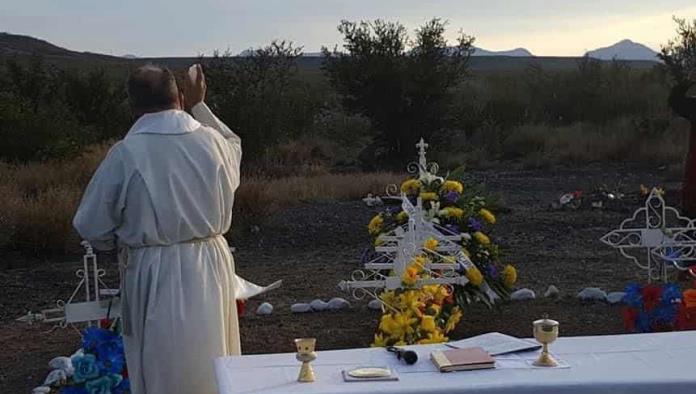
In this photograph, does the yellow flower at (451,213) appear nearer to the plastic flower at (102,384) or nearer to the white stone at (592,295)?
the white stone at (592,295)

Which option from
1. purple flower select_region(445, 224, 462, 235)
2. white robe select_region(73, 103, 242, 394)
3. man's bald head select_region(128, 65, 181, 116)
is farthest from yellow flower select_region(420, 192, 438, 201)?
man's bald head select_region(128, 65, 181, 116)

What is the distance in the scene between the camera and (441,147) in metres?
20.8

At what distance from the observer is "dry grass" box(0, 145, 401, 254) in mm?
10570

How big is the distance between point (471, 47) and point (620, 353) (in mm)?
17753

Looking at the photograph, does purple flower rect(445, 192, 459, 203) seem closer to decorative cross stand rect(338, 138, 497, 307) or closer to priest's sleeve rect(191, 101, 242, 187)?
decorative cross stand rect(338, 138, 497, 307)

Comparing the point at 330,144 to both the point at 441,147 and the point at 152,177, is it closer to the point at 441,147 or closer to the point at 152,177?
the point at 441,147

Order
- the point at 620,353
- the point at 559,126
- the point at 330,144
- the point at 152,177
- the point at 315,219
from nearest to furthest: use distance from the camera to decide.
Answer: the point at 620,353 → the point at 152,177 → the point at 315,219 → the point at 330,144 → the point at 559,126

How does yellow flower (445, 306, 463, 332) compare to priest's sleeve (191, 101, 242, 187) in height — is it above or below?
below

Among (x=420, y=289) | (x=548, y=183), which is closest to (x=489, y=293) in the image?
(x=420, y=289)

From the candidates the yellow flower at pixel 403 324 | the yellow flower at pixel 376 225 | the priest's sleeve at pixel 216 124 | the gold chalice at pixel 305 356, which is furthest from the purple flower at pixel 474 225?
the gold chalice at pixel 305 356

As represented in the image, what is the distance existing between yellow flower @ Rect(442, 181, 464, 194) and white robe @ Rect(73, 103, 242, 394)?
108 inches

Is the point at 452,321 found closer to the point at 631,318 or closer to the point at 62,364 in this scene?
the point at 631,318

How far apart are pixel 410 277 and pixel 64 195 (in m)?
6.15

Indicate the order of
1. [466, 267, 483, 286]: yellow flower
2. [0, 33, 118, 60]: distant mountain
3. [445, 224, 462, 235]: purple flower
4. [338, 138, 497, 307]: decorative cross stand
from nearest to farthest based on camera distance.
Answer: [338, 138, 497, 307]: decorative cross stand < [466, 267, 483, 286]: yellow flower < [445, 224, 462, 235]: purple flower < [0, 33, 118, 60]: distant mountain
